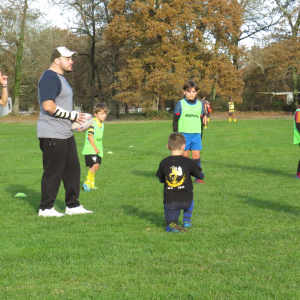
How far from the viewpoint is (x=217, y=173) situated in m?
10.8

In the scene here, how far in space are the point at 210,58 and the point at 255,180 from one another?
125ft

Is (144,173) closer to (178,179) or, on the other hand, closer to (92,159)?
(92,159)

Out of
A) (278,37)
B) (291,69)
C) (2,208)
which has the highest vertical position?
(278,37)

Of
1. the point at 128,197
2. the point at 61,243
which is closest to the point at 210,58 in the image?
the point at 128,197

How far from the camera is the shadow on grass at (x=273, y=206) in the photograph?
263 inches

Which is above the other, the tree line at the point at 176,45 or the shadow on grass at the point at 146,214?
the tree line at the point at 176,45

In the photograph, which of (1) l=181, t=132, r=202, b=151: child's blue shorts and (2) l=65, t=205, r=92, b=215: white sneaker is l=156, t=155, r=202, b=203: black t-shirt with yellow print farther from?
(1) l=181, t=132, r=202, b=151: child's blue shorts

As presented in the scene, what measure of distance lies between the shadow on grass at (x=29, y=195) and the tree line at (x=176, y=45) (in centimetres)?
3394

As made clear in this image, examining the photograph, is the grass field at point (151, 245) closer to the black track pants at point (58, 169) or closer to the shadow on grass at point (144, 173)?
the black track pants at point (58, 169)

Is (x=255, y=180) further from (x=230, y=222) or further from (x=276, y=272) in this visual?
(x=276, y=272)

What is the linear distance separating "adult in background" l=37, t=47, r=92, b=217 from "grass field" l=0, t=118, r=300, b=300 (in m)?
0.49

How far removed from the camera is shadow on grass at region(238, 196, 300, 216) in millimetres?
6668

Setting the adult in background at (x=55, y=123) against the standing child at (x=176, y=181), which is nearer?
the standing child at (x=176, y=181)

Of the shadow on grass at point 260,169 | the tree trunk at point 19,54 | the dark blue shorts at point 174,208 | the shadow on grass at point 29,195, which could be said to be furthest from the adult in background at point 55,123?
the tree trunk at point 19,54
